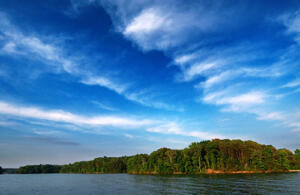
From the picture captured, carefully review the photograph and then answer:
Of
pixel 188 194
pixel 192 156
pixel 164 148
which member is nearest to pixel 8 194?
pixel 188 194

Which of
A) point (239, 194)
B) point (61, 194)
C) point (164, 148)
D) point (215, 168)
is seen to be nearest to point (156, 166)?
point (164, 148)

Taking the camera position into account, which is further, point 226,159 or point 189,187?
point 226,159

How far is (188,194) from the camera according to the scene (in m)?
42.5

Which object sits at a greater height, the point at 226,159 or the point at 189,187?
the point at 226,159

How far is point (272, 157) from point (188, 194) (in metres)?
96.0

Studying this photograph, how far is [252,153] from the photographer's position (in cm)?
11838

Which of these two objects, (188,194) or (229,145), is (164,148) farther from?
(188,194)

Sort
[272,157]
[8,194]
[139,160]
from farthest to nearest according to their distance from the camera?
1. [139,160]
2. [272,157]
3. [8,194]

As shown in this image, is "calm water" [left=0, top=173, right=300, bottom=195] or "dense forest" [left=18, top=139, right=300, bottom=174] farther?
"dense forest" [left=18, top=139, right=300, bottom=174]

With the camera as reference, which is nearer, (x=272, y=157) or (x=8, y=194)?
(x=8, y=194)

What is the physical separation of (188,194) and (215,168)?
292 feet

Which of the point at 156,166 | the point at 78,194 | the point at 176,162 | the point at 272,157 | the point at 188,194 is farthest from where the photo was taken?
the point at 156,166

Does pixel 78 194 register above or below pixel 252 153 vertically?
below

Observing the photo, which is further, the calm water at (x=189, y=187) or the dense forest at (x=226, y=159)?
the dense forest at (x=226, y=159)
